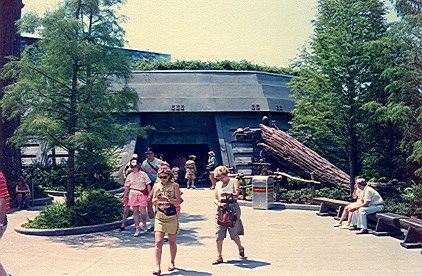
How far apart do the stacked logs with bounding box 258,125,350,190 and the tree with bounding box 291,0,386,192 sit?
586 mm

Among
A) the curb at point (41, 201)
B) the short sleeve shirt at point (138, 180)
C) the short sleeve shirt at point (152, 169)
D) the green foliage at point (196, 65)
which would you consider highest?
the green foliage at point (196, 65)

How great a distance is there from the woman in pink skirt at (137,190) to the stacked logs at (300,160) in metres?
7.08

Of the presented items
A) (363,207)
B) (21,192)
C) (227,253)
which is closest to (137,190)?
(227,253)

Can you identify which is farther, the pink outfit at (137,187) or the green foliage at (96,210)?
the green foliage at (96,210)

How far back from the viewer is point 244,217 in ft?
40.9

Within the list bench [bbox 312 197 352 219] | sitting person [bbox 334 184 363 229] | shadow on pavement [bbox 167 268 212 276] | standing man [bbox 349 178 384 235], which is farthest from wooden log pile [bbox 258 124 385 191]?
shadow on pavement [bbox 167 268 212 276]

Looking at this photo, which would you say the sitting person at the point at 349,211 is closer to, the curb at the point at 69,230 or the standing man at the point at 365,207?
the standing man at the point at 365,207

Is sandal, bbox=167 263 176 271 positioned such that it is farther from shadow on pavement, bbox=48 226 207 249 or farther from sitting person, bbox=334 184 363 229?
sitting person, bbox=334 184 363 229

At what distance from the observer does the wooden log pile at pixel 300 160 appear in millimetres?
15742

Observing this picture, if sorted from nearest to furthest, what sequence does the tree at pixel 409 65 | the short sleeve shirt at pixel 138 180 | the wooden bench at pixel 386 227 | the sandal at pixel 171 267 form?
the sandal at pixel 171 267 → the wooden bench at pixel 386 227 → the short sleeve shirt at pixel 138 180 → the tree at pixel 409 65

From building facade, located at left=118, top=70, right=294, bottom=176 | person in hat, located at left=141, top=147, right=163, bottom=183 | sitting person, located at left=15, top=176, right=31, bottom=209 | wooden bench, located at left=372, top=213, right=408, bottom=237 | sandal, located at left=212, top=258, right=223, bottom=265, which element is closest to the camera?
sandal, located at left=212, top=258, right=223, bottom=265

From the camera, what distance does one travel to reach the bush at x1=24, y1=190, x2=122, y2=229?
10453mm

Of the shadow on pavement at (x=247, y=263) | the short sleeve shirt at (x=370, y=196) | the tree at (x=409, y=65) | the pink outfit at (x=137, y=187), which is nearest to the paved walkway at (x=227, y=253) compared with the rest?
the shadow on pavement at (x=247, y=263)

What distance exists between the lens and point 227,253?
8141 mm
